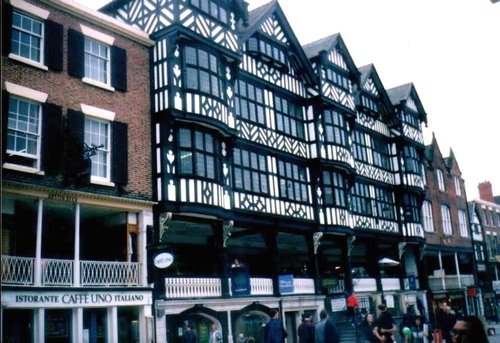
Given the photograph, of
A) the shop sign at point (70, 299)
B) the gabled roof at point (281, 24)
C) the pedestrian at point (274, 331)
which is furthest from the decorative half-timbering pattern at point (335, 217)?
the pedestrian at point (274, 331)

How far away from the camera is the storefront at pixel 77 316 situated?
15.0 metres

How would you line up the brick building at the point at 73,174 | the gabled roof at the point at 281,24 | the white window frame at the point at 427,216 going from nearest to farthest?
the brick building at the point at 73,174
the gabled roof at the point at 281,24
the white window frame at the point at 427,216

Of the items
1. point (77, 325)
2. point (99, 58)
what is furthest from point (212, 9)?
point (77, 325)

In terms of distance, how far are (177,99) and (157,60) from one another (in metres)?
1.86

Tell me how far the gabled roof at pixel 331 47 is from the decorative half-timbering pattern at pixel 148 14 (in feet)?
33.4

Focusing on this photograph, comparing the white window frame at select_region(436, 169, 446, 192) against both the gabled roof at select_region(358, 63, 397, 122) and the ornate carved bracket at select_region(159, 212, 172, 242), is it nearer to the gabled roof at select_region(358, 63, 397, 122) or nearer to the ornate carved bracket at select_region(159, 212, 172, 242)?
the gabled roof at select_region(358, 63, 397, 122)

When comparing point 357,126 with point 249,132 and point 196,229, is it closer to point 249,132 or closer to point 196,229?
point 249,132

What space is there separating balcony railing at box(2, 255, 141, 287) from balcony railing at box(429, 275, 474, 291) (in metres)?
25.6

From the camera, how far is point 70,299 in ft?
52.0

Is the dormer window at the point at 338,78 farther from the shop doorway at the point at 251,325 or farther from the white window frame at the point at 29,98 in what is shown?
the white window frame at the point at 29,98

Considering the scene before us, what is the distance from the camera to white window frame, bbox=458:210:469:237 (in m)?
44.4

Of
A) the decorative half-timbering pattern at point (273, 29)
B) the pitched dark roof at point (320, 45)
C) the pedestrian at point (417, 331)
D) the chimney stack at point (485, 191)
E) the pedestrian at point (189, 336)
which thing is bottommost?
the pedestrian at point (417, 331)

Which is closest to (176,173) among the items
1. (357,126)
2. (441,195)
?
(357,126)

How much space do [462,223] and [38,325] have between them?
37912 millimetres
